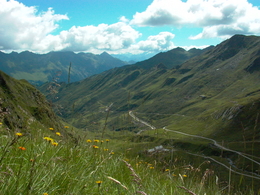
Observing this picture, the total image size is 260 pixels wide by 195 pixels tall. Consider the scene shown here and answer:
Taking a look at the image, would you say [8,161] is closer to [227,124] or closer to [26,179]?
[26,179]

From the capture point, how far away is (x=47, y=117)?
2697 inches

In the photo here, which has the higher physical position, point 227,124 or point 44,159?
point 44,159

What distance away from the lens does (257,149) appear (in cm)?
11662

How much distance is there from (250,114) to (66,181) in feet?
697

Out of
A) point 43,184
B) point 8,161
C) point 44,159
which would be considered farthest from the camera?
point 44,159

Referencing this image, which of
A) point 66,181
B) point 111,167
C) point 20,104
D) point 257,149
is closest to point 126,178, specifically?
point 111,167

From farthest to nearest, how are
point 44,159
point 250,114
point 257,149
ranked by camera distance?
point 250,114, point 257,149, point 44,159

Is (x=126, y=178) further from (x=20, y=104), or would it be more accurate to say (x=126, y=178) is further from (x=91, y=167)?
(x=20, y=104)

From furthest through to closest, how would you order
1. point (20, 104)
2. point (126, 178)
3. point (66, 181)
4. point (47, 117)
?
point (47, 117) → point (20, 104) → point (126, 178) → point (66, 181)

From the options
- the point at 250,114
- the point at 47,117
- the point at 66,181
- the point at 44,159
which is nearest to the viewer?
the point at 66,181

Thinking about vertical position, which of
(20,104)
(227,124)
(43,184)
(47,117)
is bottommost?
(227,124)

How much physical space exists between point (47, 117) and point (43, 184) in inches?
2750

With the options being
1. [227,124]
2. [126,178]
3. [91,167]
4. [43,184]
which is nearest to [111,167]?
[126,178]

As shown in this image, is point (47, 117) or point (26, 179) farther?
point (47, 117)
